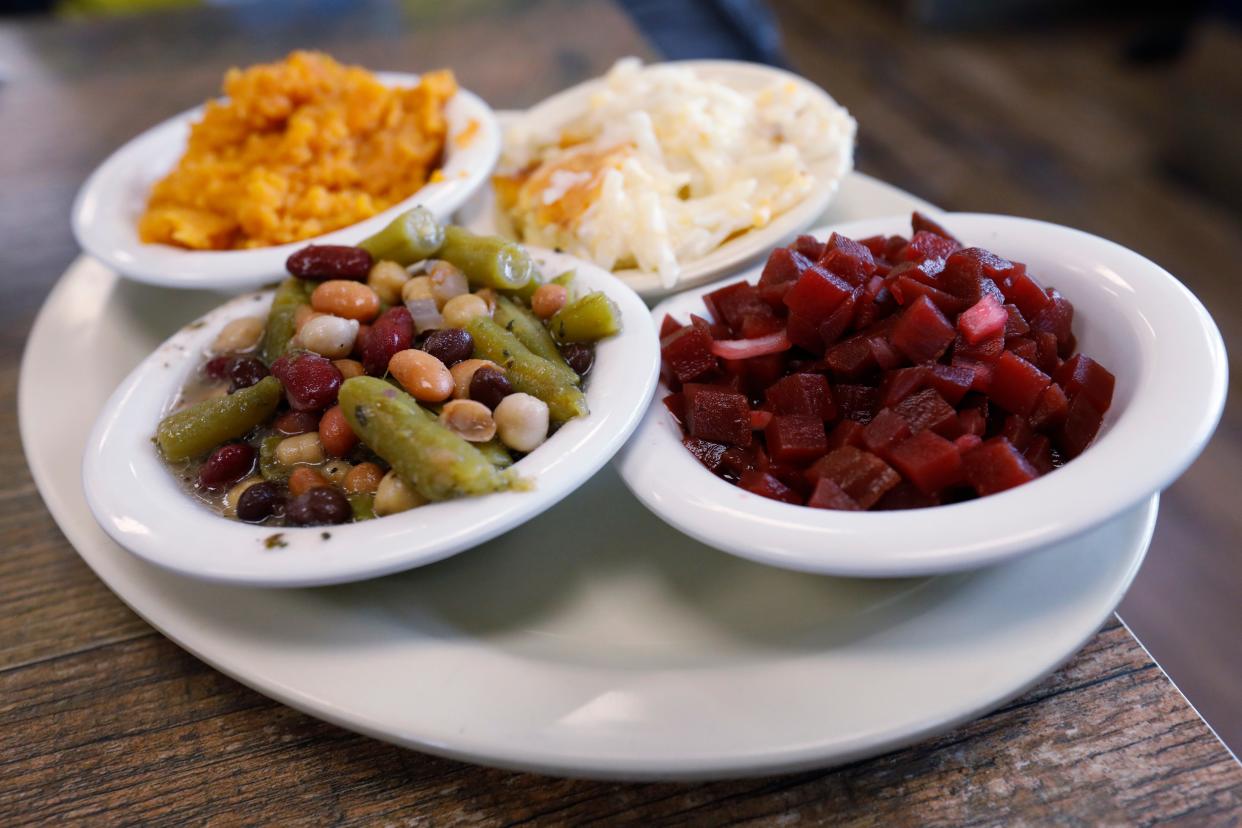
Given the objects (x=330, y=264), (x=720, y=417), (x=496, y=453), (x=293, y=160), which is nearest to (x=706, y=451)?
(x=720, y=417)

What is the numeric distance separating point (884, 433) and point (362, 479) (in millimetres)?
908

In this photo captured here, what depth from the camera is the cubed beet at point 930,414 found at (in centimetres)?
153

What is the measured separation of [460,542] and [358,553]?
6.3 inches

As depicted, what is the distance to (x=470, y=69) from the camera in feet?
12.2

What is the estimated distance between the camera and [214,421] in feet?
5.56

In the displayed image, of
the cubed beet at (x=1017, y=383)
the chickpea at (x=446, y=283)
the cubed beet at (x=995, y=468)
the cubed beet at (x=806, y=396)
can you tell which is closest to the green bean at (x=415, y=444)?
the chickpea at (x=446, y=283)

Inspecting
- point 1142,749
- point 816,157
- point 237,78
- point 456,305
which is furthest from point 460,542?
point 237,78

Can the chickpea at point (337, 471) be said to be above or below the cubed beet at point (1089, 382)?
below

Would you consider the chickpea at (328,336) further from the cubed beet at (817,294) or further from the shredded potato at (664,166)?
the cubed beet at (817,294)

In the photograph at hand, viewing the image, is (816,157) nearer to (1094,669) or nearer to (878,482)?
(878,482)

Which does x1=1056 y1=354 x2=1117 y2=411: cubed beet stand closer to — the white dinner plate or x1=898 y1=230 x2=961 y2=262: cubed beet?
the white dinner plate

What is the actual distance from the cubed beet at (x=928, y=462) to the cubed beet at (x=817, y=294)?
31 cm

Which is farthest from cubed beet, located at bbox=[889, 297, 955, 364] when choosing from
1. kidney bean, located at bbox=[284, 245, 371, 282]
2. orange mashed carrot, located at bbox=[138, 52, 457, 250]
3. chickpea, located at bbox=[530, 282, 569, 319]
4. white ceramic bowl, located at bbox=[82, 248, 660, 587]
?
orange mashed carrot, located at bbox=[138, 52, 457, 250]

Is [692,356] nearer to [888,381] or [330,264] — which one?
[888,381]
